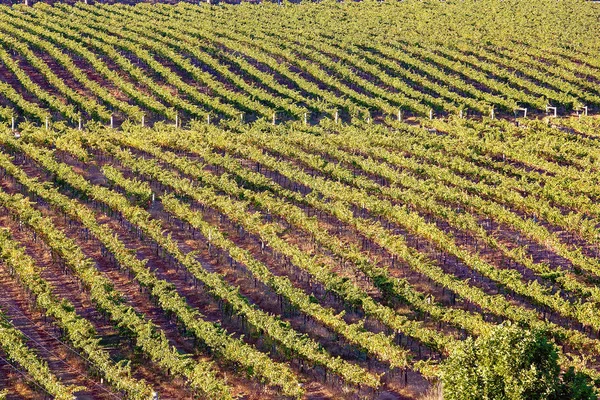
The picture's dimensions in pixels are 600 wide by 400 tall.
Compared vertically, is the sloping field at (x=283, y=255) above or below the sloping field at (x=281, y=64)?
below

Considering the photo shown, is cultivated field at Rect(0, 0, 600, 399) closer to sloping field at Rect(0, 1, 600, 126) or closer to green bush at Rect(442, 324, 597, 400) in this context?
sloping field at Rect(0, 1, 600, 126)

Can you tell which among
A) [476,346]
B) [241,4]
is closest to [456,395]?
[476,346]

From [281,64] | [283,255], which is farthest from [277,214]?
[281,64]

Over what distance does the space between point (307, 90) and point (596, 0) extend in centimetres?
5212

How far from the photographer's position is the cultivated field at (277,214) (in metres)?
28.0

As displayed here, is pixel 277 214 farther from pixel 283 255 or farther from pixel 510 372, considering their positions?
pixel 510 372

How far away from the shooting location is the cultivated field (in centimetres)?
2798

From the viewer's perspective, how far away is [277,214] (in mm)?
38031

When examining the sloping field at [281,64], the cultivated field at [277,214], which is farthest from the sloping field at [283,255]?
the sloping field at [281,64]

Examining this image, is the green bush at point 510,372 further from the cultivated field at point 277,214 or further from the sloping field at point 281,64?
the sloping field at point 281,64

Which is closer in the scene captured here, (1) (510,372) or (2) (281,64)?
(1) (510,372)

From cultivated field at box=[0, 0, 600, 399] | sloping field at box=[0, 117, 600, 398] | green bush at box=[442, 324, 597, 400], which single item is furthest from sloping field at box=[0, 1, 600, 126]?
green bush at box=[442, 324, 597, 400]

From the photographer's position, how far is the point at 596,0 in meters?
99.9

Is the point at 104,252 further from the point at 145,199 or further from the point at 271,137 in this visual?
the point at 271,137
